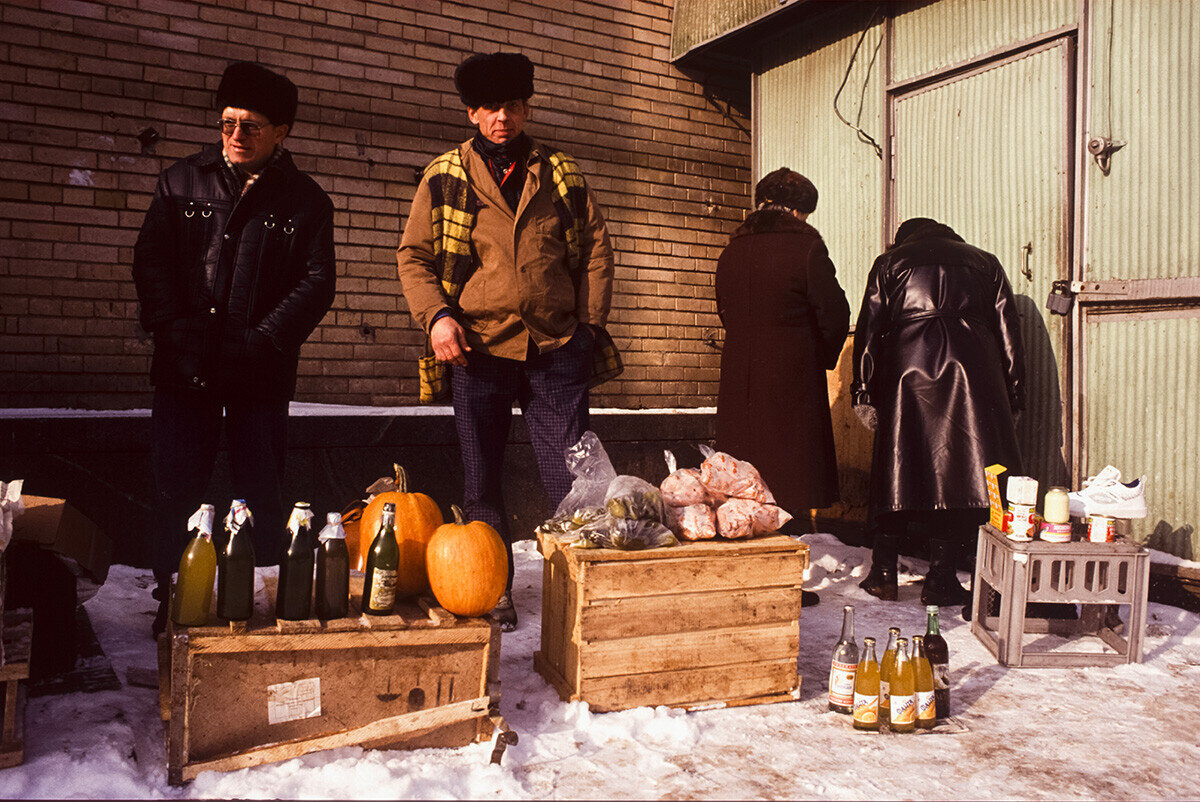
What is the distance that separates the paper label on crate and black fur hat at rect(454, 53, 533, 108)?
243 centimetres

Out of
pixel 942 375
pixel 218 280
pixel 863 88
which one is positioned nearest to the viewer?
pixel 218 280

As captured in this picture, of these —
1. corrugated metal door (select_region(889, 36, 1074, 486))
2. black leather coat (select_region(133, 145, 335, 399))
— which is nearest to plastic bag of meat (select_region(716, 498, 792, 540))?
black leather coat (select_region(133, 145, 335, 399))

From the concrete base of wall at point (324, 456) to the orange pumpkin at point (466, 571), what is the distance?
2.62 metres

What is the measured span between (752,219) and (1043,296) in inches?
82.8

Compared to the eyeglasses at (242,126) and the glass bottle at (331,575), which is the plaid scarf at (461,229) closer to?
the eyeglasses at (242,126)


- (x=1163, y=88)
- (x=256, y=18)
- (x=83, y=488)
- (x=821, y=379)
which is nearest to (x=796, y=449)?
(x=821, y=379)

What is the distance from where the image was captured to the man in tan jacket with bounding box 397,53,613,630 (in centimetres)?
401

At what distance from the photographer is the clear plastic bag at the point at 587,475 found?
3.67m

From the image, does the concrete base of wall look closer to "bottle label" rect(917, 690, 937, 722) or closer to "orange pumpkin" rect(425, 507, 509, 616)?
"orange pumpkin" rect(425, 507, 509, 616)

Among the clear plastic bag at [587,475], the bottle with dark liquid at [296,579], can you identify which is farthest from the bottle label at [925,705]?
the bottle with dark liquid at [296,579]

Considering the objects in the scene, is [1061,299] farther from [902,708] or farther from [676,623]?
[676,623]

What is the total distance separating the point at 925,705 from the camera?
334 cm

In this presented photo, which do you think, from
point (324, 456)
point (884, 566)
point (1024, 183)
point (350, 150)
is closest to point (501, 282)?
point (324, 456)

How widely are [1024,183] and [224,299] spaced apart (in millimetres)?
4915
